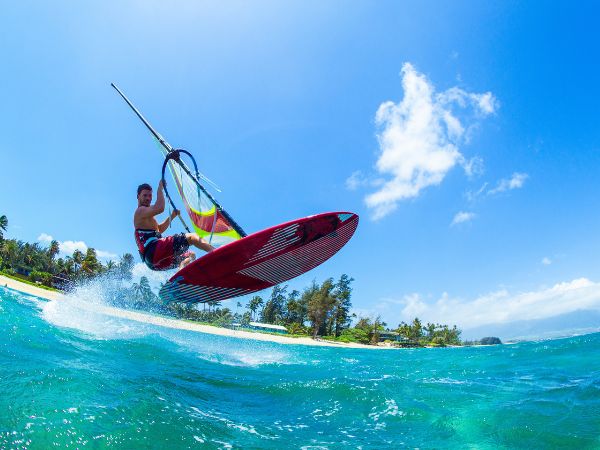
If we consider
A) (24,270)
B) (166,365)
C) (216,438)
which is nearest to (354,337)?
(166,365)

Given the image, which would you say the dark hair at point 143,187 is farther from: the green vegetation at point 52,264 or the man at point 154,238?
the green vegetation at point 52,264

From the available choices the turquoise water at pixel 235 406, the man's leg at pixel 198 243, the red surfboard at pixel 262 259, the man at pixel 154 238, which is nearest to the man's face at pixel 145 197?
the man at pixel 154 238

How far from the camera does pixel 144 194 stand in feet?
21.8

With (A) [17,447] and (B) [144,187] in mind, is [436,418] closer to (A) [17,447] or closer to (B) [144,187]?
(A) [17,447]

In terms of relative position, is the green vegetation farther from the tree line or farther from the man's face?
the man's face

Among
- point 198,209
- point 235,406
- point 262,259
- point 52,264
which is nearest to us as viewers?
point 235,406

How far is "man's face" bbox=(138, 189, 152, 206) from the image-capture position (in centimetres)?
660

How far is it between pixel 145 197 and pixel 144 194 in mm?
62

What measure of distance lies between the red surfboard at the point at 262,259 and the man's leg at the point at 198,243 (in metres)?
0.44

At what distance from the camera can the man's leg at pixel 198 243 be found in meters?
6.49

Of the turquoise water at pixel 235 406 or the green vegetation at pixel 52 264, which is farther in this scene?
the green vegetation at pixel 52 264

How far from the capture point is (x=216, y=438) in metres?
3.61

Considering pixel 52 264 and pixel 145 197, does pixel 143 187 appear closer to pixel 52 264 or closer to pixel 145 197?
pixel 145 197

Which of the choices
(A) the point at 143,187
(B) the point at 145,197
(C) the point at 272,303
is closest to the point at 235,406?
(B) the point at 145,197
